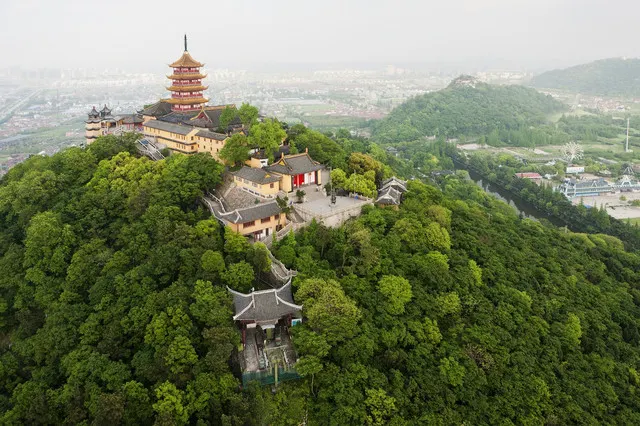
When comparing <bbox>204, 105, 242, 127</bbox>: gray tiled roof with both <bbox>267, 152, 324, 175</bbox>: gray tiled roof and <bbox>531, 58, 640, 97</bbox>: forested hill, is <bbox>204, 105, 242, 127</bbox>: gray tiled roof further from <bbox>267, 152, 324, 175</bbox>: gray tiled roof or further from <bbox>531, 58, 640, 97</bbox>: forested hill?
<bbox>531, 58, 640, 97</bbox>: forested hill

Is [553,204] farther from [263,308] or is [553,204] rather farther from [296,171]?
[263,308]

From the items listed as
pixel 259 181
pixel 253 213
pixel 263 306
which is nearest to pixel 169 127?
pixel 259 181

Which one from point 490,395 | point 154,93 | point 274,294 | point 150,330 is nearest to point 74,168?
point 150,330

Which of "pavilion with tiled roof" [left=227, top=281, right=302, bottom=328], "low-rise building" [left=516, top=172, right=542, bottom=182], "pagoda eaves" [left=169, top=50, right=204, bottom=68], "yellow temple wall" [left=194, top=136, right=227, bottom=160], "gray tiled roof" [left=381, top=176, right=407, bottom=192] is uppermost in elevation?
"pagoda eaves" [left=169, top=50, right=204, bottom=68]

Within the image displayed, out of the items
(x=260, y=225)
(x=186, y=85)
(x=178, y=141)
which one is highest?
(x=186, y=85)

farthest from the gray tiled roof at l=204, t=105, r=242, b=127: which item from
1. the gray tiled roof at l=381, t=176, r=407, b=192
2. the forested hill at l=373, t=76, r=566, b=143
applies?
the forested hill at l=373, t=76, r=566, b=143

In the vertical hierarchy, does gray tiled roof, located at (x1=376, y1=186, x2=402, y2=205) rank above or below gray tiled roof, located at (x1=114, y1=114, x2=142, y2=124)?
below

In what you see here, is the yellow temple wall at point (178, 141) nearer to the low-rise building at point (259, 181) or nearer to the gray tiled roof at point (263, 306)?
the low-rise building at point (259, 181)
